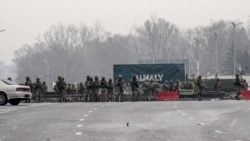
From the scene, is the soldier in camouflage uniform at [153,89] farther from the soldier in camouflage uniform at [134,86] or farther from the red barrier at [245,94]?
the red barrier at [245,94]

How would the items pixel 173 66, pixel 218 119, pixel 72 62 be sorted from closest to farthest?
pixel 218 119 → pixel 173 66 → pixel 72 62

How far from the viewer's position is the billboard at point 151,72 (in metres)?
57.5

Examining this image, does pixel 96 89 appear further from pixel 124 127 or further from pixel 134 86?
pixel 124 127

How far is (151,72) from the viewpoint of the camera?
190 ft

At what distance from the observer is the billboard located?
57.5 m

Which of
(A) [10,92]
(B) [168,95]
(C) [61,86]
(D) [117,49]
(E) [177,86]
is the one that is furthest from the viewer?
(D) [117,49]

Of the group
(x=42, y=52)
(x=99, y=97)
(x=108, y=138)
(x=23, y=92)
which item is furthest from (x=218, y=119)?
(x=42, y=52)

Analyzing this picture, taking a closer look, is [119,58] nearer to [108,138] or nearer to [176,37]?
[176,37]

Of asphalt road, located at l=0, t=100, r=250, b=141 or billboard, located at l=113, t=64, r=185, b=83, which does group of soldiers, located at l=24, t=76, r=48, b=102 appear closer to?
billboard, located at l=113, t=64, r=185, b=83

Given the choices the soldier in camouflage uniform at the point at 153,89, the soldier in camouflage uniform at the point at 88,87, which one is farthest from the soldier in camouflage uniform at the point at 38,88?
the soldier in camouflage uniform at the point at 153,89

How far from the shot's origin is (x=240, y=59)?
379 feet

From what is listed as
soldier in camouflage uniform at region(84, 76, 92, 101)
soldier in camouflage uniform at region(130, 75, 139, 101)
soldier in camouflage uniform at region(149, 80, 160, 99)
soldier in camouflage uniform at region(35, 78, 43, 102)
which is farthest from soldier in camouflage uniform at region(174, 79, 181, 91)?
soldier in camouflage uniform at region(35, 78, 43, 102)

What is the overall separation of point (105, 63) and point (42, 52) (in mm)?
14534

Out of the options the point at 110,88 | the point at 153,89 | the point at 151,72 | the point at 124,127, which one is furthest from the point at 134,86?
the point at 124,127
